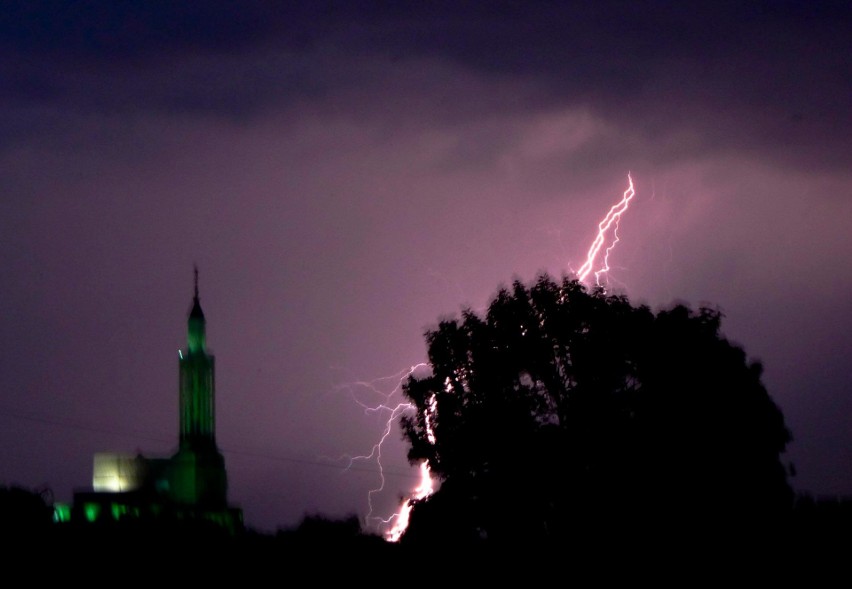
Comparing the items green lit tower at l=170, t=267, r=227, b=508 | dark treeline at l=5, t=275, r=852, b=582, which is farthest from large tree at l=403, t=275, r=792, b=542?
green lit tower at l=170, t=267, r=227, b=508

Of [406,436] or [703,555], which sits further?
[406,436]

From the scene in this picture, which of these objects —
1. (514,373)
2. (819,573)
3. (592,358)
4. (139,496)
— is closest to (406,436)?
(514,373)

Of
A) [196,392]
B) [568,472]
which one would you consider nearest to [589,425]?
[568,472]

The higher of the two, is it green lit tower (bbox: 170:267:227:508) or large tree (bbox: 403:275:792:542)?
green lit tower (bbox: 170:267:227:508)

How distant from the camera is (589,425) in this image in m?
36.7

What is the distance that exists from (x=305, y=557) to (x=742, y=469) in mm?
12040

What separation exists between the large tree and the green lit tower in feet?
131

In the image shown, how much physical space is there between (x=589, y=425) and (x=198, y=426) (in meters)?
47.7

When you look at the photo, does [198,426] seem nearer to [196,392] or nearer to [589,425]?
[196,392]

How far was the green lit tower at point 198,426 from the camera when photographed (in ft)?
254

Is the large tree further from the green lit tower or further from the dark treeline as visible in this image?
the green lit tower

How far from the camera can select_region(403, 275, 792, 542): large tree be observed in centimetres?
3378

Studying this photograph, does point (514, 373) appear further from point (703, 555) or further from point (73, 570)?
point (73, 570)

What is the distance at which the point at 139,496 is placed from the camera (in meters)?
71.6
